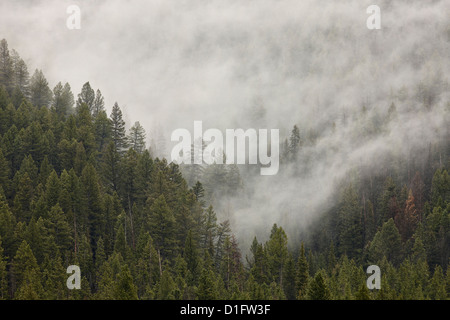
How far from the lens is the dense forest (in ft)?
210

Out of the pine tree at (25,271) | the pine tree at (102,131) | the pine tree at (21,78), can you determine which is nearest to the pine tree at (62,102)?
the pine tree at (21,78)

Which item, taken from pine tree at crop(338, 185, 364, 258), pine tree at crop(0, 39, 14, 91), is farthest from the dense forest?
pine tree at crop(338, 185, 364, 258)

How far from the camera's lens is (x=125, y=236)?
3081 inches

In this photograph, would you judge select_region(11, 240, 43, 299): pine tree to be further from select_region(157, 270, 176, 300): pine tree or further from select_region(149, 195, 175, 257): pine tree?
select_region(149, 195, 175, 257): pine tree

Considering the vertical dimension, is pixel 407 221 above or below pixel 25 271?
above

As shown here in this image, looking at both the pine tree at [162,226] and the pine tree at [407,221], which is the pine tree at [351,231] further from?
the pine tree at [162,226]

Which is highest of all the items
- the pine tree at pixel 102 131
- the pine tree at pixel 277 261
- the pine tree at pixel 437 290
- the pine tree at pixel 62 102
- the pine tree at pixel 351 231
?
the pine tree at pixel 62 102

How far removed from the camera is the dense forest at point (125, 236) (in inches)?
2516

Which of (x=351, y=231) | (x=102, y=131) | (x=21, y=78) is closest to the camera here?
(x=102, y=131)

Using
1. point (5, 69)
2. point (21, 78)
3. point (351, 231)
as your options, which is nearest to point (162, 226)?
point (351, 231)

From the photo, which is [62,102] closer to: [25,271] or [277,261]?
[25,271]
